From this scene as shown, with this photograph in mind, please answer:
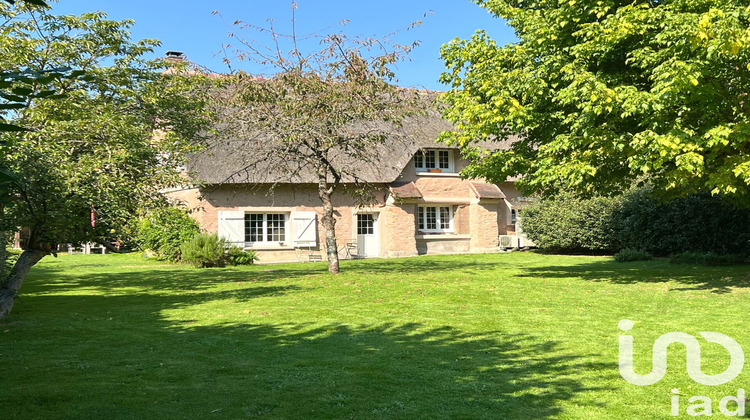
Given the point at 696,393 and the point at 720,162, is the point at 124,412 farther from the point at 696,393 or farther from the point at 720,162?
the point at 720,162

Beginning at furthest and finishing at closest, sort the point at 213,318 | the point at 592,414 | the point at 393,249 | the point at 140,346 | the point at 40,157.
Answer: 1. the point at 393,249
2. the point at 213,318
3. the point at 40,157
4. the point at 140,346
5. the point at 592,414

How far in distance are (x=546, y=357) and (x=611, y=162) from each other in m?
7.73

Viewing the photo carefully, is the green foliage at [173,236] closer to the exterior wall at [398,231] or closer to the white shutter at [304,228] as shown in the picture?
the white shutter at [304,228]

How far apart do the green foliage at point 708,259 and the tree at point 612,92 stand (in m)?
4.88

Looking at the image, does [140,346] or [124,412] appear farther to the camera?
[140,346]

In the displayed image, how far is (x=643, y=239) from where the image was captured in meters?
21.4

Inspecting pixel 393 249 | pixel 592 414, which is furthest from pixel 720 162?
pixel 393 249

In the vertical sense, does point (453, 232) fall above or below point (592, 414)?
above

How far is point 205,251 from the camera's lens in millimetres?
19656

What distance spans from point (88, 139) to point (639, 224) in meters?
17.9

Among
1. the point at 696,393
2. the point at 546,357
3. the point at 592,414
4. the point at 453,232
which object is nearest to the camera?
the point at 592,414

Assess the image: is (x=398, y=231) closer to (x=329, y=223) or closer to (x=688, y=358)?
(x=329, y=223)

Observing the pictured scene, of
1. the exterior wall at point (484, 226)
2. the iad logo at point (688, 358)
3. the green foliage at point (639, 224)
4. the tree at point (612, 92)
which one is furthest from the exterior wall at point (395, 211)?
the iad logo at point (688, 358)

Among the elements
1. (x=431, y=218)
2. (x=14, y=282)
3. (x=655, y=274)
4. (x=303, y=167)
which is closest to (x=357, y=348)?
(x=14, y=282)
